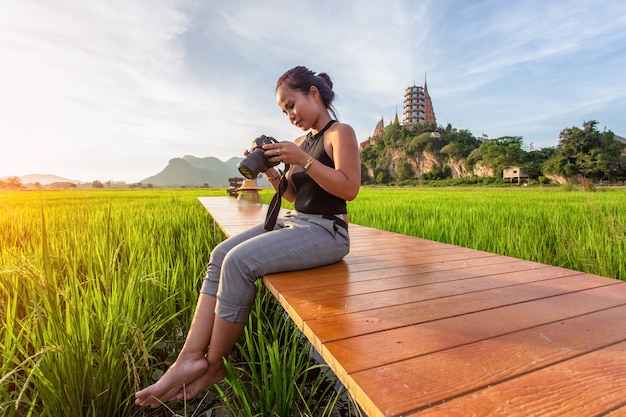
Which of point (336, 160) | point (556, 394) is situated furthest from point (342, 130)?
point (556, 394)

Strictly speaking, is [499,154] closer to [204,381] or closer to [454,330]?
[454,330]

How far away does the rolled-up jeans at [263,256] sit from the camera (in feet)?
3.77

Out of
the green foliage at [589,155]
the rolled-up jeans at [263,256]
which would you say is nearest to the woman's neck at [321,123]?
the rolled-up jeans at [263,256]

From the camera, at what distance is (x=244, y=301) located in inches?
45.3

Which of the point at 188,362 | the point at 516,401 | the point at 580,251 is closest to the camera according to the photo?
the point at 516,401

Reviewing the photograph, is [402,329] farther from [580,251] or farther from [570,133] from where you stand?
[570,133]

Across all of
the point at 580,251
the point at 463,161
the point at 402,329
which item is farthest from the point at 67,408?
the point at 463,161

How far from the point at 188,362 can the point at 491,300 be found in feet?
A: 3.41

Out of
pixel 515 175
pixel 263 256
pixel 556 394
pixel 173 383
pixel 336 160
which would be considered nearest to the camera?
pixel 556 394

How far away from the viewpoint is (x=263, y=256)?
1.25 meters

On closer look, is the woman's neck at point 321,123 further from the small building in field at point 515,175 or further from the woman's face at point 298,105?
the small building in field at point 515,175

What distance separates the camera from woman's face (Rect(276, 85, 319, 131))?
1.50 meters

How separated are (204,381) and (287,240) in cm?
59

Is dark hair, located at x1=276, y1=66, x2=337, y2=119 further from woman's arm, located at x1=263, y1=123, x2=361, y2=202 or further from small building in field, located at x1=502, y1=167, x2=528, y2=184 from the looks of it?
small building in field, located at x1=502, y1=167, x2=528, y2=184
